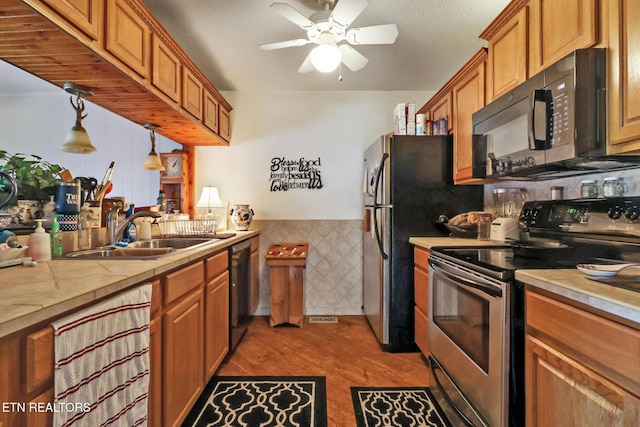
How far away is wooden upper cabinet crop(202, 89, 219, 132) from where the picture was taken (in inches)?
98.5

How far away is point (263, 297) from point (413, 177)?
1988mm

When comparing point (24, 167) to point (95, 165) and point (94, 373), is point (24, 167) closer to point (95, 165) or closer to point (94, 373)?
point (94, 373)

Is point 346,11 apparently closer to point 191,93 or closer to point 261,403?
point 191,93

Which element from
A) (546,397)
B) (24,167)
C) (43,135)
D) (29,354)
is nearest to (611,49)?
(546,397)

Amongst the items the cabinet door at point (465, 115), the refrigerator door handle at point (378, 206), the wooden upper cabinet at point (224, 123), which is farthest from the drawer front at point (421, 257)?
the wooden upper cabinet at point (224, 123)

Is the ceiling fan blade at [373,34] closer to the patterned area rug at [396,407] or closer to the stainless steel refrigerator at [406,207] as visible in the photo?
the stainless steel refrigerator at [406,207]

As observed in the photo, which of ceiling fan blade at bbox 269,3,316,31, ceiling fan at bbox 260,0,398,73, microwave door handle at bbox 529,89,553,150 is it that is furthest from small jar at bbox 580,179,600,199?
ceiling fan blade at bbox 269,3,316,31

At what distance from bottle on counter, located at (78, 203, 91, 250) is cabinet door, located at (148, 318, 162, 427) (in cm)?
80

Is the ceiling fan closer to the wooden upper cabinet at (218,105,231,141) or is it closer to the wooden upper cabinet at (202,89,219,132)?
the wooden upper cabinet at (202,89,219,132)

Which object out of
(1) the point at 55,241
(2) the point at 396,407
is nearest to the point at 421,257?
(2) the point at 396,407

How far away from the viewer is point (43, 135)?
3.00 metres

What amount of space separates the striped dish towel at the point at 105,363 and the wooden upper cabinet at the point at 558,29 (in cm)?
193

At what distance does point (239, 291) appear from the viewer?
7.77ft

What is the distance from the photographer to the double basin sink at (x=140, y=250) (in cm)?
143
